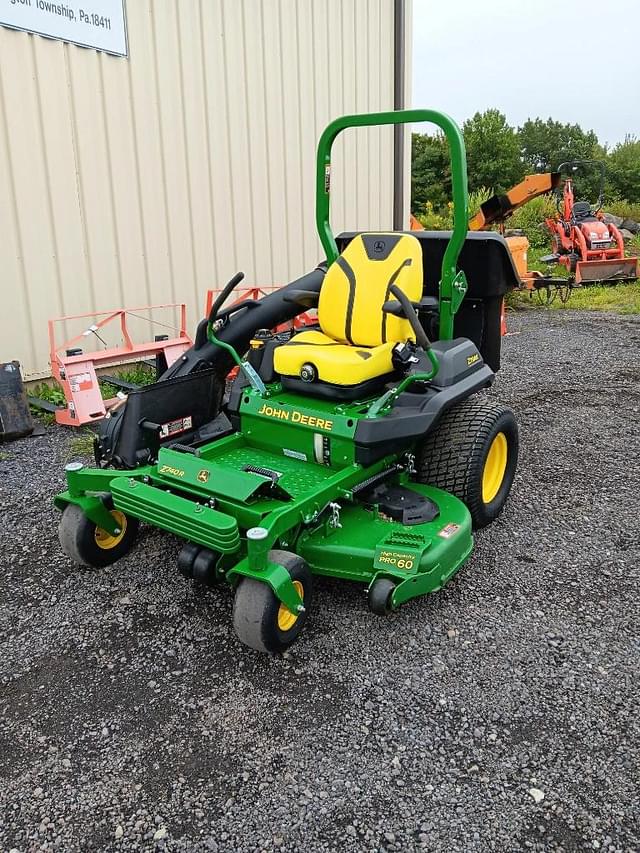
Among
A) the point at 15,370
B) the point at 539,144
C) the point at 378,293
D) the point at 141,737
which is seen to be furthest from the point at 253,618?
the point at 539,144

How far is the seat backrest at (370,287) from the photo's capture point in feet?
11.7

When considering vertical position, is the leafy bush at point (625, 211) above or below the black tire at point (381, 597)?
above

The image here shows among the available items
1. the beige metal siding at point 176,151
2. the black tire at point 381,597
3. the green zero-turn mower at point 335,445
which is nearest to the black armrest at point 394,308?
the green zero-turn mower at point 335,445

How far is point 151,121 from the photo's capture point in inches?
244

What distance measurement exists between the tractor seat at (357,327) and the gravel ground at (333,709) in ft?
3.06

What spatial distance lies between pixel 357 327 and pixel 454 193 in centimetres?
77

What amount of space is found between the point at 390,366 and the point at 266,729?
1.77m

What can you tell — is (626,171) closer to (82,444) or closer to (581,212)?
(581,212)

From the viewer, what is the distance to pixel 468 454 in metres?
3.44

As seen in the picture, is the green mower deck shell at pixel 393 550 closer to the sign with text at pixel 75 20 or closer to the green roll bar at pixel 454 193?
the green roll bar at pixel 454 193

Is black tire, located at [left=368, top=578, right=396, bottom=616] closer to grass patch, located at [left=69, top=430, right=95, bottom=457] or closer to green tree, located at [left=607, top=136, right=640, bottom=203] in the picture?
grass patch, located at [left=69, top=430, right=95, bottom=457]

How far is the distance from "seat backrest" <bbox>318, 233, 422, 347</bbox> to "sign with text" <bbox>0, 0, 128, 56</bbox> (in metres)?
3.36

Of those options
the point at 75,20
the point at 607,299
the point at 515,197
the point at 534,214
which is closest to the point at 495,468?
the point at 75,20

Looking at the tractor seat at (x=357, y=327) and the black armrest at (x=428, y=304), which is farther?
the black armrest at (x=428, y=304)
